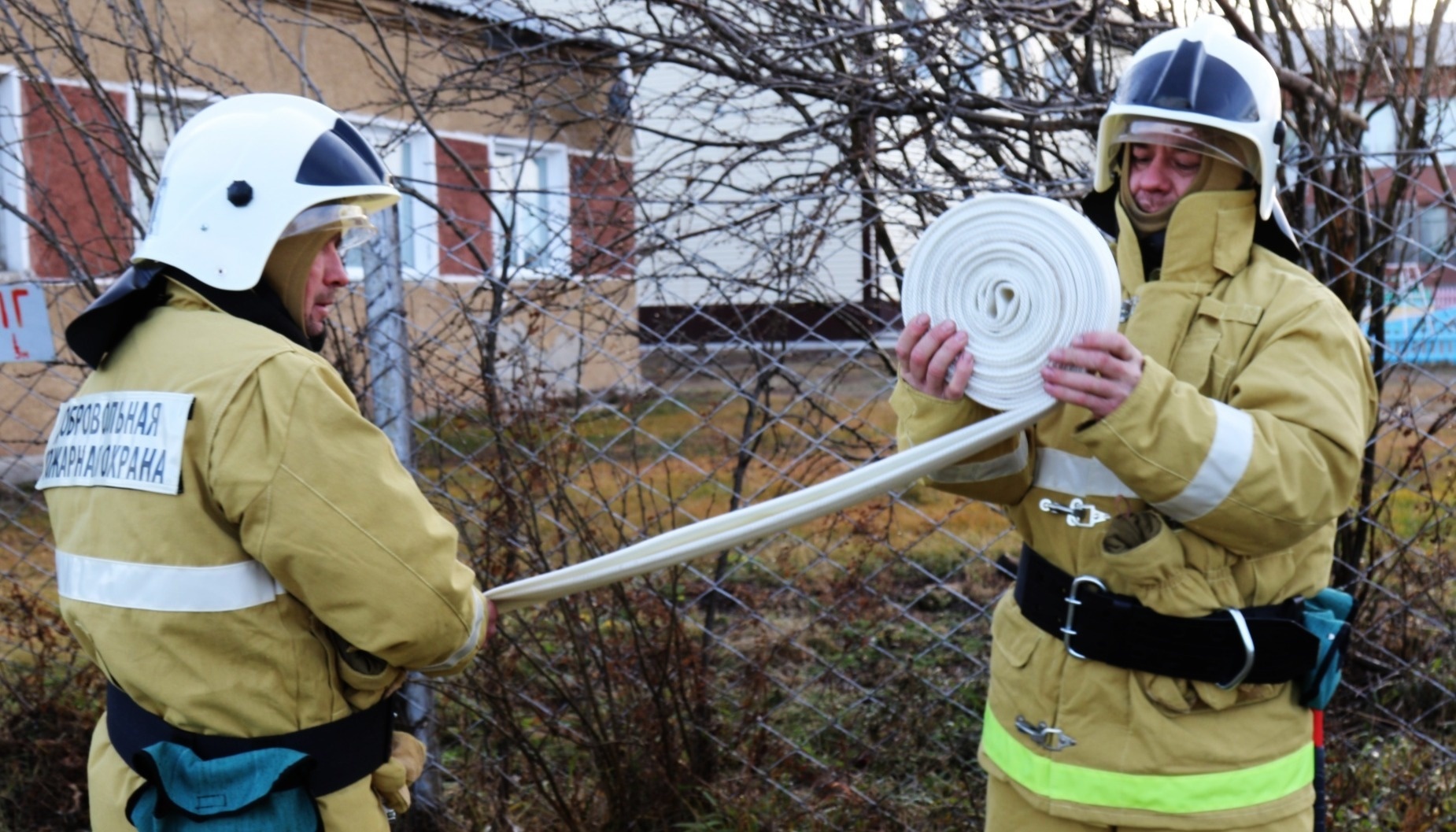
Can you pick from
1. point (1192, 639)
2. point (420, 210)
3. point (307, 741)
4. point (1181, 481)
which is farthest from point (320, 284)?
point (420, 210)

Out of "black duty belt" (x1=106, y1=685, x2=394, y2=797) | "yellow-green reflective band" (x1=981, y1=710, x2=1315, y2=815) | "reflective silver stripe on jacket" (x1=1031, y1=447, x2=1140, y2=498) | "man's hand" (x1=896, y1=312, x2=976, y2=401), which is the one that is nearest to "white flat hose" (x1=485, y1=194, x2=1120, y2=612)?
"man's hand" (x1=896, y1=312, x2=976, y2=401)

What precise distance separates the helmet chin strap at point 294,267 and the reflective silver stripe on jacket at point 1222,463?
1.50 meters

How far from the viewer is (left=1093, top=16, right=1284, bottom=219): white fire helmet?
2184mm

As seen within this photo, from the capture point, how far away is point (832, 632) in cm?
470

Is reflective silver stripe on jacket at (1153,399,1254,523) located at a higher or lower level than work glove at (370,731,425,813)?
higher

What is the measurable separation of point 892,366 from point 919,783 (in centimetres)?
122

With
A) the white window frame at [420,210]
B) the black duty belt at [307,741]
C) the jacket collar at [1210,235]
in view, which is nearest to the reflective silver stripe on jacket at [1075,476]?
the jacket collar at [1210,235]

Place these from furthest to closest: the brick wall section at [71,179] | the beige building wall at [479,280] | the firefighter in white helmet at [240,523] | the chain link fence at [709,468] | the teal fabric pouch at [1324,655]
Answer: the brick wall section at [71,179] → the beige building wall at [479,280] → the chain link fence at [709,468] → the teal fabric pouch at [1324,655] → the firefighter in white helmet at [240,523]

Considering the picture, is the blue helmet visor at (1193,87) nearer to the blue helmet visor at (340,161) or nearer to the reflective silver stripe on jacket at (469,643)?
the blue helmet visor at (340,161)

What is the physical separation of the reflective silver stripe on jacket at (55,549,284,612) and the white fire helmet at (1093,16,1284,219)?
1.67 metres

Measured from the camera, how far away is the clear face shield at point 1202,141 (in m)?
2.21

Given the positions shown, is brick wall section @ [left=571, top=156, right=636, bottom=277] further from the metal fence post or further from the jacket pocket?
the jacket pocket

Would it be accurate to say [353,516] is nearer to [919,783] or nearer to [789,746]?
[789,746]

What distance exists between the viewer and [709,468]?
362 cm
